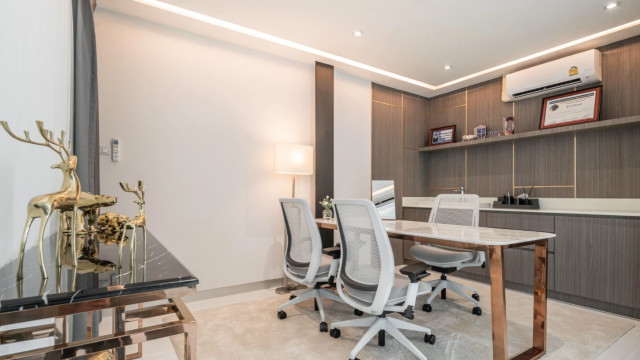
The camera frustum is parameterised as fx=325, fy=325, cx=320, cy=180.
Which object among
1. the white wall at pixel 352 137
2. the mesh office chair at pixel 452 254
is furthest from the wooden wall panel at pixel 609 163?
the white wall at pixel 352 137

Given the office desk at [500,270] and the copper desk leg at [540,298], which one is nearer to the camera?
the office desk at [500,270]

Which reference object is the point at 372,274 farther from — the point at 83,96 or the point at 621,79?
the point at 621,79

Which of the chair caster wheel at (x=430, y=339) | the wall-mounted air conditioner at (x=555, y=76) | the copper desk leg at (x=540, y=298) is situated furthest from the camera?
the wall-mounted air conditioner at (x=555, y=76)

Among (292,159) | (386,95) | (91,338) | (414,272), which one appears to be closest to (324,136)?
(292,159)

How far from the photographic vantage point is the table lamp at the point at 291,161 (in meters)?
3.74

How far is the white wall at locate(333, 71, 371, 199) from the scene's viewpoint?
4555 mm

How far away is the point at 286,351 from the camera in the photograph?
2.28 m

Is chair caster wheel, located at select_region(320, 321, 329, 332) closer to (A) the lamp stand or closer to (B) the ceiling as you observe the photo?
(A) the lamp stand

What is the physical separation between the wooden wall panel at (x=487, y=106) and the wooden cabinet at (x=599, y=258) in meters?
1.70

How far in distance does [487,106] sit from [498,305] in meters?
3.57

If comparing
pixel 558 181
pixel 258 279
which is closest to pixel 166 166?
pixel 258 279

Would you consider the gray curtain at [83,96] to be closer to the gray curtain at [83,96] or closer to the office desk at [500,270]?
the gray curtain at [83,96]

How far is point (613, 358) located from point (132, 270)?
3027 millimetres

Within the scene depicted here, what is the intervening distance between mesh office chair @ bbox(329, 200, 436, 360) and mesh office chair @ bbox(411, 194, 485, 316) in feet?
2.75
